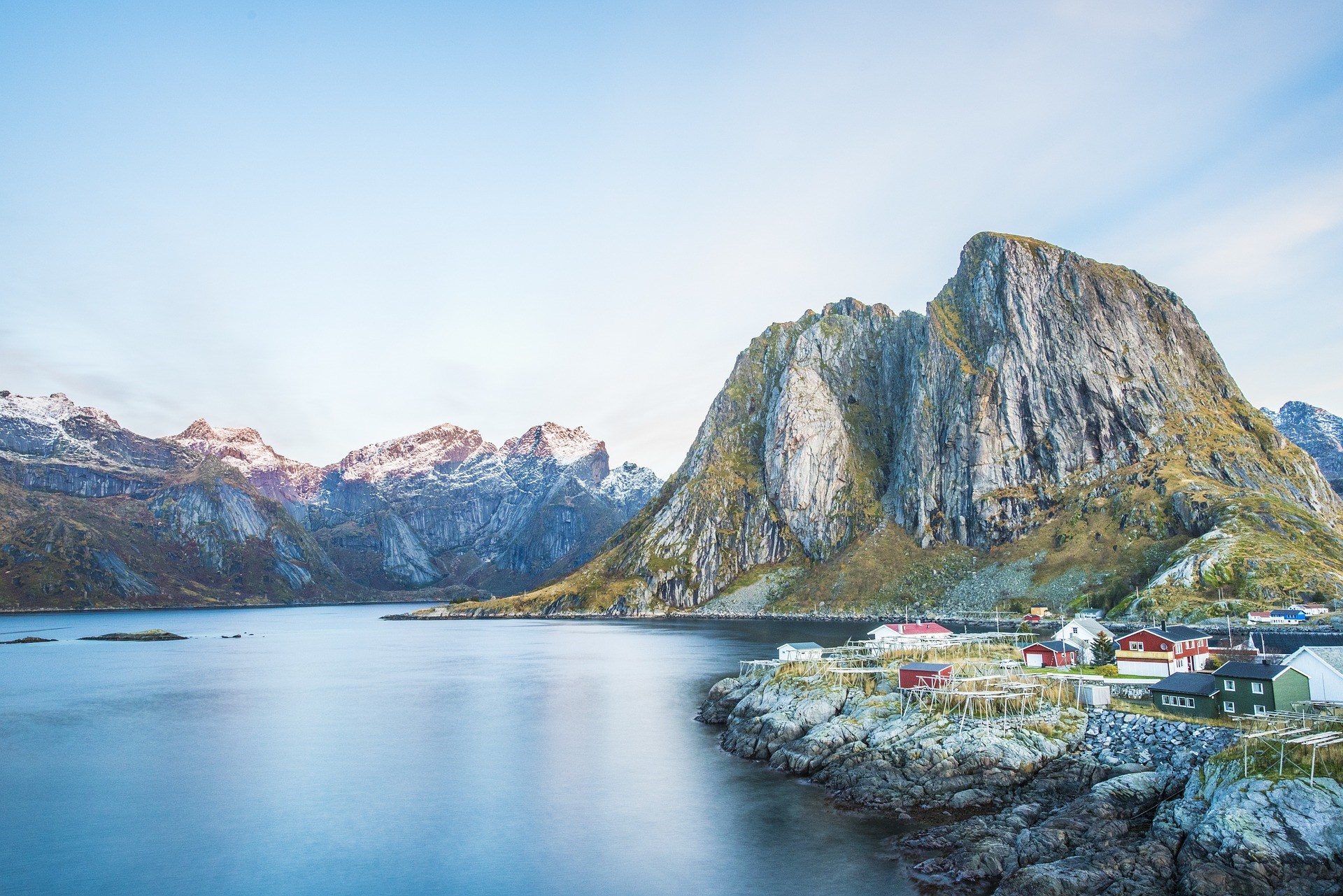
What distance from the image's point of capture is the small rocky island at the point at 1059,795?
120ft

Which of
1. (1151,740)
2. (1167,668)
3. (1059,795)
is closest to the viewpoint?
(1059,795)

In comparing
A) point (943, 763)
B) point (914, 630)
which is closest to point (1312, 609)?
point (914, 630)

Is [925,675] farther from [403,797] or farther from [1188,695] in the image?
[403,797]

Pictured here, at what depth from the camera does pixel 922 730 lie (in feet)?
195

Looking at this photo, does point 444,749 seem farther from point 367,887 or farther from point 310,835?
point 367,887

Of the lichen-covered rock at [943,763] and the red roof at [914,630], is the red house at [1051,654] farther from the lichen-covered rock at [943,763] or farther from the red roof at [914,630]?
the red roof at [914,630]

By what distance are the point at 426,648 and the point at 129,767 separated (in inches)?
4650

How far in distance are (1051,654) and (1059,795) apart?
3682 cm

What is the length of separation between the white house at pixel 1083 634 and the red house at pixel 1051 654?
1.17 meters

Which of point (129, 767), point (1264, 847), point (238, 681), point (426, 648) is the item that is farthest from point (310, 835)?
point (426, 648)

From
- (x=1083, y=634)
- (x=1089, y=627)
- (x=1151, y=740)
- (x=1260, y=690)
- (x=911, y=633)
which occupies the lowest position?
(x=1151, y=740)

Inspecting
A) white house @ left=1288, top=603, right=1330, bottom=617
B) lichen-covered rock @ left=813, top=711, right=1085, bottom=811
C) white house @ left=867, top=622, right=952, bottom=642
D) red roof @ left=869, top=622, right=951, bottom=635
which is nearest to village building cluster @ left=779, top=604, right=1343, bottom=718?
white house @ left=867, top=622, right=952, bottom=642

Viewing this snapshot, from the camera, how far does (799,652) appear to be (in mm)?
95312

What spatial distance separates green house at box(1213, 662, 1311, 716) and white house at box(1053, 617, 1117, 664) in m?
29.0
